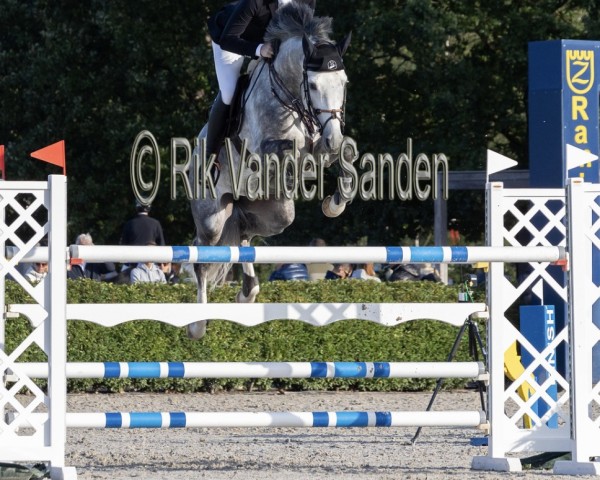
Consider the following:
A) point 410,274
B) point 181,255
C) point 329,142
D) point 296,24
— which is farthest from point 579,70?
point 181,255

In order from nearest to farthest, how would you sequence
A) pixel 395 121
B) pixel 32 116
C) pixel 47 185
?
1. pixel 47 185
2. pixel 395 121
3. pixel 32 116

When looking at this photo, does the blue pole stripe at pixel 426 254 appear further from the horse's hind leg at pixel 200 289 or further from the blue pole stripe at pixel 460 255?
the horse's hind leg at pixel 200 289

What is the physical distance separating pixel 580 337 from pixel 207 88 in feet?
41.7

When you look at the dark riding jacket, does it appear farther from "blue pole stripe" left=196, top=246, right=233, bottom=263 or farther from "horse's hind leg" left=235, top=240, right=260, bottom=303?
"blue pole stripe" left=196, top=246, right=233, bottom=263

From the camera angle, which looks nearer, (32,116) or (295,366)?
(295,366)

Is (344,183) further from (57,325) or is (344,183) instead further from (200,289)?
(57,325)

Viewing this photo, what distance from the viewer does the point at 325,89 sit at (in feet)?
21.9

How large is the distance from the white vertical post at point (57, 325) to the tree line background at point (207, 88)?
1091cm

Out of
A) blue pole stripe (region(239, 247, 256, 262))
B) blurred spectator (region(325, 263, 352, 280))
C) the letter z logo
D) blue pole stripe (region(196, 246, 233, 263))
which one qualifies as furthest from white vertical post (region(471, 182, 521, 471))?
blurred spectator (region(325, 263, 352, 280))

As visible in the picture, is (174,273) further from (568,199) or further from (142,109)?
(568,199)

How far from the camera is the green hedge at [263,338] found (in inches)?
411

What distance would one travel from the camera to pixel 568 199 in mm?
6148

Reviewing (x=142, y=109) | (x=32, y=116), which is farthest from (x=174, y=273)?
(x=32, y=116)

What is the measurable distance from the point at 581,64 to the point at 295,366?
517cm
